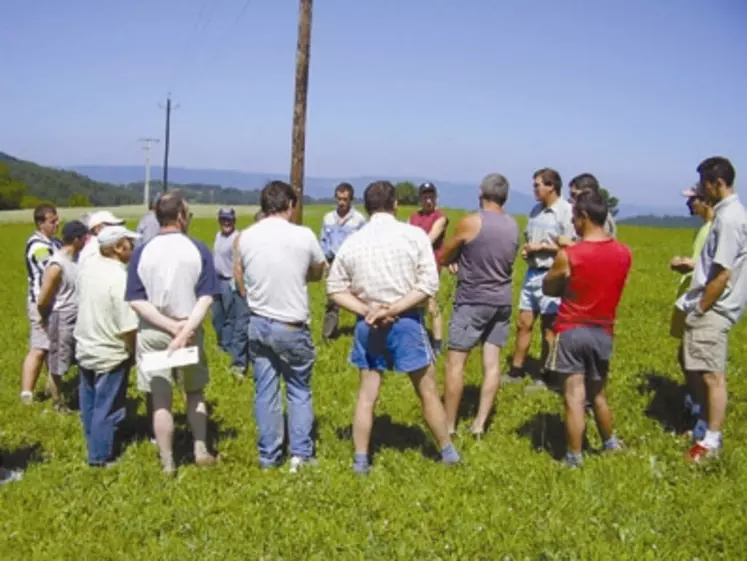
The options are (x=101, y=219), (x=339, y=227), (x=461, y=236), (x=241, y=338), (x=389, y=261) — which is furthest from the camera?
(x=339, y=227)

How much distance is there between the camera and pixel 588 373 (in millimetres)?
5441

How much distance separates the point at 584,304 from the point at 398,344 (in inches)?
54.7

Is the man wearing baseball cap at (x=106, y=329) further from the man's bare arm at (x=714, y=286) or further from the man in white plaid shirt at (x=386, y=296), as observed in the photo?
the man's bare arm at (x=714, y=286)

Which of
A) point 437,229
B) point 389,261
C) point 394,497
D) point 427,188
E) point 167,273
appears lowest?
→ point 394,497

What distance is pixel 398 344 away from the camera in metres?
5.25

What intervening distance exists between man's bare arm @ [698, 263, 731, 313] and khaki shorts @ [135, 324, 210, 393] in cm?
381

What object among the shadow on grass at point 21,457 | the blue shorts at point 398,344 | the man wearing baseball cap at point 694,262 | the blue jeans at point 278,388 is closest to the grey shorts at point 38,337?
the shadow on grass at point 21,457

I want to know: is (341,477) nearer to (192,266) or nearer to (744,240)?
(192,266)

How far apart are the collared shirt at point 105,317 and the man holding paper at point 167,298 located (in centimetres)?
29

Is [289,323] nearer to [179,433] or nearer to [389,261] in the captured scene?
[389,261]

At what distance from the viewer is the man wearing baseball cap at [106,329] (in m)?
5.50

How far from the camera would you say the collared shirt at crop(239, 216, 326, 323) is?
5320 millimetres

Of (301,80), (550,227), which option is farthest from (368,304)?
(301,80)

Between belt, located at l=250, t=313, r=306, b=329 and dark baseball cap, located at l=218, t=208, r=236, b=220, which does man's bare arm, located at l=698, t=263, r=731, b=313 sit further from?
dark baseball cap, located at l=218, t=208, r=236, b=220
